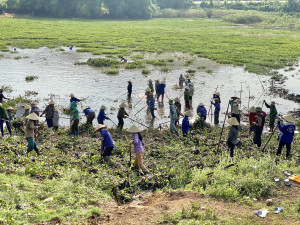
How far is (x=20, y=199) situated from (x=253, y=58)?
3189 cm

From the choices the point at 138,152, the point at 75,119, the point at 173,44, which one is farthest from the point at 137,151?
the point at 173,44

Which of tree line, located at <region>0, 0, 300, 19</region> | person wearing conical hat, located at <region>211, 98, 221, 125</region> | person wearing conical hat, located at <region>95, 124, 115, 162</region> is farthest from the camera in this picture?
tree line, located at <region>0, 0, 300, 19</region>

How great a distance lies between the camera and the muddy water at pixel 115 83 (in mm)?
20984

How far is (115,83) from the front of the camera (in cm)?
2578

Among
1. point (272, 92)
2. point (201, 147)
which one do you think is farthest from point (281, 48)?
point (201, 147)

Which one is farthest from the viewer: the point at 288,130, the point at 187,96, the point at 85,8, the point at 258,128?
the point at 85,8

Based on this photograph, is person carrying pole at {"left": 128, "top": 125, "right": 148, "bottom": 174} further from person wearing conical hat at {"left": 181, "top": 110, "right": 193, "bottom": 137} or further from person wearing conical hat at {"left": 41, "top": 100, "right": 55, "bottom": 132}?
person wearing conical hat at {"left": 41, "top": 100, "right": 55, "bottom": 132}

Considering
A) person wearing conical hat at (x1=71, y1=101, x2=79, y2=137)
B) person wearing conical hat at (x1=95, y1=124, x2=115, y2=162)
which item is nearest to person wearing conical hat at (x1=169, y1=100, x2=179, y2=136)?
person wearing conical hat at (x1=71, y1=101, x2=79, y2=137)

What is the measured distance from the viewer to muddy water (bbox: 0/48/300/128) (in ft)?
68.8

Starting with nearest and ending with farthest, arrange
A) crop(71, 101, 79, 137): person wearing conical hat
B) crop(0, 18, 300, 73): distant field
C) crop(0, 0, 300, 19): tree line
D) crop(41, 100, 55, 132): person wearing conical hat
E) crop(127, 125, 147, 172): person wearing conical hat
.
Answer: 1. crop(127, 125, 147, 172): person wearing conical hat
2. crop(71, 101, 79, 137): person wearing conical hat
3. crop(41, 100, 55, 132): person wearing conical hat
4. crop(0, 18, 300, 73): distant field
5. crop(0, 0, 300, 19): tree line

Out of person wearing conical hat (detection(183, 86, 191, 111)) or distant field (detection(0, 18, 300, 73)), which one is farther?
distant field (detection(0, 18, 300, 73))

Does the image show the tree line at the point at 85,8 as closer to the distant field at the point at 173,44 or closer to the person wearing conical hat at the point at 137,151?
the distant field at the point at 173,44

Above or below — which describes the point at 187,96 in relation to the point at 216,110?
above

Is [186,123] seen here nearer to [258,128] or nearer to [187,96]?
[258,128]
